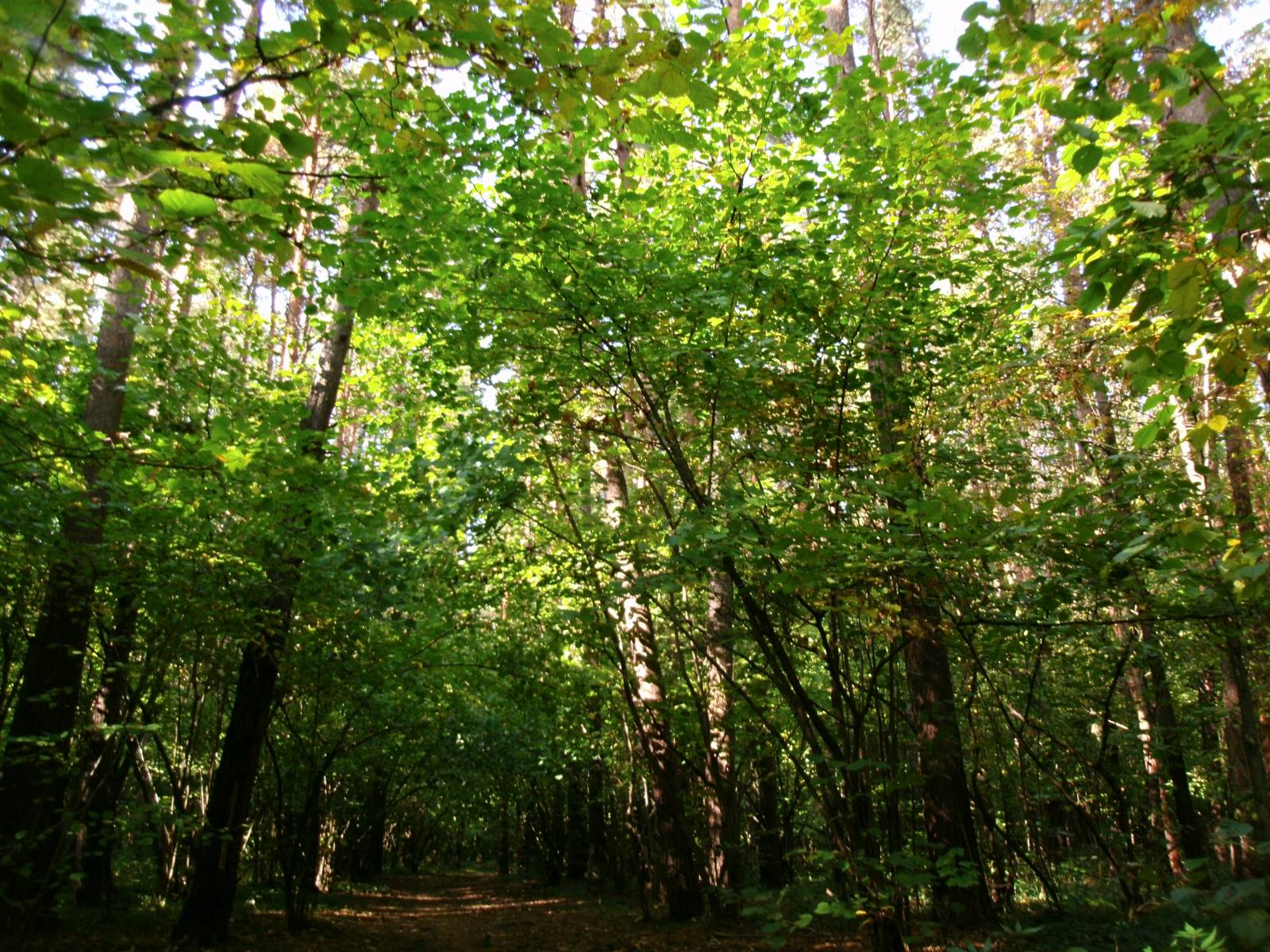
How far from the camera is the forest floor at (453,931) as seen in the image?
7.29 metres

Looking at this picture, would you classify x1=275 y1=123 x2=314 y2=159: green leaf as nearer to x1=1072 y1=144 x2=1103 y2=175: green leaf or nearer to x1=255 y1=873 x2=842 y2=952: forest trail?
x1=1072 y1=144 x2=1103 y2=175: green leaf

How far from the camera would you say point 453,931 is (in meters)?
11.0

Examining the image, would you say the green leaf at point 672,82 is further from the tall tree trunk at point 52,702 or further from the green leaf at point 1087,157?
the tall tree trunk at point 52,702

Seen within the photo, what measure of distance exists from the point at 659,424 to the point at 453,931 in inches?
379

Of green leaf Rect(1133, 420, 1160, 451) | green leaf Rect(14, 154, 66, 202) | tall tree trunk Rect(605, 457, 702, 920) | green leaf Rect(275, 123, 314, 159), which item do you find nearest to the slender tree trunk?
tall tree trunk Rect(605, 457, 702, 920)

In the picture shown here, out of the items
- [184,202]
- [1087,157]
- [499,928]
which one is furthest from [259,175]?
[499,928]

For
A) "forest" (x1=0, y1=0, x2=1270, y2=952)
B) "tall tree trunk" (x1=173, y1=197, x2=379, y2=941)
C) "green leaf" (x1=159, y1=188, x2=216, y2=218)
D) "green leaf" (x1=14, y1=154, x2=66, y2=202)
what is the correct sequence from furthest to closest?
1. "tall tree trunk" (x1=173, y1=197, x2=379, y2=941)
2. "forest" (x1=0, y1=0, x2=1270, y2=952)
3. "green leaf" (x1=159, y1=188, x2=216, y2=218)
4. "green leaf" (x1=14, y1=154, x2=66, y2=202)

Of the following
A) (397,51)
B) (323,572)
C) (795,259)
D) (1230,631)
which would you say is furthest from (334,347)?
(1230,631)

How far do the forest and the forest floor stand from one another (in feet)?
0.43

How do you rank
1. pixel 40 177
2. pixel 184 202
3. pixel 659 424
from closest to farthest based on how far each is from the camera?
pixel 40 177, pixel 184 202, pixel 659 424

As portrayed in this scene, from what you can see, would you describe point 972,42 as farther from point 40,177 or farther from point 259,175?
point 40,177

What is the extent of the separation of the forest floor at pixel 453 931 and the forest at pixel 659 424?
13 centimetres

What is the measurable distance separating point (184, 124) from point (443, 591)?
4.79 meters

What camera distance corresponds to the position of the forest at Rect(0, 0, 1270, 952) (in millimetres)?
2430
